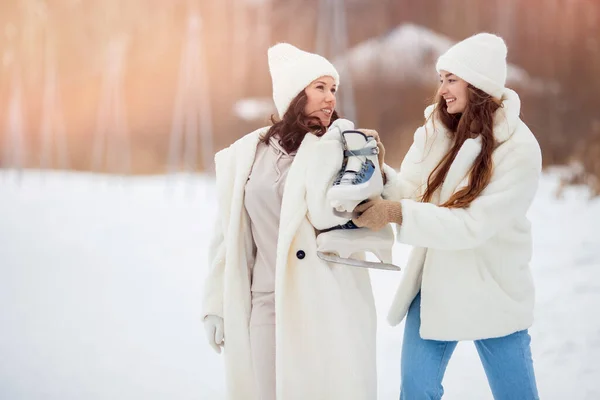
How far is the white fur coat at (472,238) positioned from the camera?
164cm

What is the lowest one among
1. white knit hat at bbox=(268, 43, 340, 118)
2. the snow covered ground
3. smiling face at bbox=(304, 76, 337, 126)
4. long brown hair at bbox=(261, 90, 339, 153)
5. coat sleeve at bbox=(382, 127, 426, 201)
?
the snow covered ground

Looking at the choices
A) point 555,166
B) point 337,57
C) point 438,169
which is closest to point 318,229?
point 438,169

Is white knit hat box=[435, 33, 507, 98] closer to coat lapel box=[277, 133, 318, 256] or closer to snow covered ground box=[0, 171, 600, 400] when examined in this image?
coat lapel box=[277, 133, 318, 256]

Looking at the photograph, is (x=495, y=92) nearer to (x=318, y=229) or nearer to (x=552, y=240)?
(x=318, y=229)

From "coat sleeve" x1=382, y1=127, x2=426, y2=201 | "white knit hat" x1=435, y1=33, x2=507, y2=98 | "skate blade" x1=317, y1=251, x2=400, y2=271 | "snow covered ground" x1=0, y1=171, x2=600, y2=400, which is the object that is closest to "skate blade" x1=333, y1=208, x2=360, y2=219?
"skate blade" x1=317, y1=251, x2=400, y2=271

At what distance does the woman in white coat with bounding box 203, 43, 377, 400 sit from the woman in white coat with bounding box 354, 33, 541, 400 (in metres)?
0.15

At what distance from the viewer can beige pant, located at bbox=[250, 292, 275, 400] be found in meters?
1.75

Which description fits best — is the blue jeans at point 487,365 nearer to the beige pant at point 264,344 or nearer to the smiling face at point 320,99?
the beige pant at point 264,344

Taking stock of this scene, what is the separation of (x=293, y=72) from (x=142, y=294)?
2.52 m

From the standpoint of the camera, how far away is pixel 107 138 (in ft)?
15.2

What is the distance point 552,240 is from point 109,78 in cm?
305

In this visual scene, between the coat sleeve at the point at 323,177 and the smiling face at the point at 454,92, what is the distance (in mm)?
328

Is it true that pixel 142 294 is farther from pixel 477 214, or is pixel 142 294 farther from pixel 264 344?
pixel 477 214

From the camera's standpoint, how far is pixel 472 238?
5.38 ft
